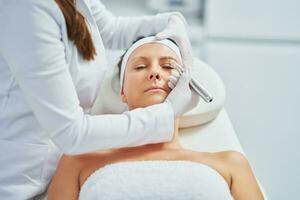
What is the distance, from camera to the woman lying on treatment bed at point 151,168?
1148 millimetres

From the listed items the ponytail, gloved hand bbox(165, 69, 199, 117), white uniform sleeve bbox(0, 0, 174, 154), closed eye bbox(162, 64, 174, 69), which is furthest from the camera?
closed eye bbox(162, 64, 174, 69)

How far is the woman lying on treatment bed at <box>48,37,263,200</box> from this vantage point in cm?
115

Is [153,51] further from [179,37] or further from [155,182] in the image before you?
[155,182]

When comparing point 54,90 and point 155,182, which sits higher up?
point 54,90

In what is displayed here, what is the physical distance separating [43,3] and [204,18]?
142cm

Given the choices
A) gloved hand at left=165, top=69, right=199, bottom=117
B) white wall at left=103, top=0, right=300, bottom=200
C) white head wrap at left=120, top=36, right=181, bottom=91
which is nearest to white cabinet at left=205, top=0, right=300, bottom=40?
white wall at left=103, top=0, right=300, bottom=200

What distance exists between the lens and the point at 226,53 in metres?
2.31

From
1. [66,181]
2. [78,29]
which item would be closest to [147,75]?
[78,29]

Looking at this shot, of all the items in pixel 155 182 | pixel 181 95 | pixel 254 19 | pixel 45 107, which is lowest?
pixel 254 19

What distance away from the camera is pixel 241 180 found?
1.29 metres

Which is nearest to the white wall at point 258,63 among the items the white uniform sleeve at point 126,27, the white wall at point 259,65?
the white wall at point 259,65

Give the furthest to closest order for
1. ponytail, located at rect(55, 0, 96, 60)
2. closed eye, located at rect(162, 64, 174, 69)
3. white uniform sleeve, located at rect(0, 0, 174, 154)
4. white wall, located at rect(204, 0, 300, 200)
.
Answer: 1. white wall, located at rect(204, 0, 300, 200)
2. closed eye, located at rect(162, 64, 174, 69)
3. ponytail, located at rect(55, 0, 96, 60)
4. white uniform sleeve, located at rect(0, 0, 174, 154)

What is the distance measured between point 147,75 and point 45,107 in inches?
15.4

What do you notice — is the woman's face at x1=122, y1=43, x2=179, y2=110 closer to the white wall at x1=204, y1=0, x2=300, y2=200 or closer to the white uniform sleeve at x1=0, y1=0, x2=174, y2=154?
the white uniform sleeve at x1=0, y1=0, x2=174, y2=154
